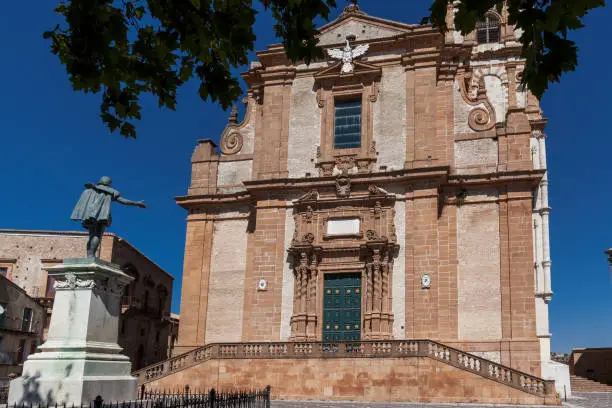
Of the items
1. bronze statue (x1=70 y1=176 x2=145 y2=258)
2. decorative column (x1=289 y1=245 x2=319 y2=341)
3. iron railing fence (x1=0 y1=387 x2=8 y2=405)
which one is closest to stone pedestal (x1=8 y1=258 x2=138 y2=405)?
bronze statue (x1=70 y1=176 x2=145 y2=258)

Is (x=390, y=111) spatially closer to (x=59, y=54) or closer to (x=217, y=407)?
(x=217, y=407)

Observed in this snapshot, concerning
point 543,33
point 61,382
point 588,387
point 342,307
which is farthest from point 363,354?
point 543,33

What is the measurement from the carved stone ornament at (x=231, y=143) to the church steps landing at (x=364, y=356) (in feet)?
30.6

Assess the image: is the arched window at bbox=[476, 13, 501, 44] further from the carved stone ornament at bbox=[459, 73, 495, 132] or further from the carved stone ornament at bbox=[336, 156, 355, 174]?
the carved stone ornament at bbox=[336, 156, 355, 174]

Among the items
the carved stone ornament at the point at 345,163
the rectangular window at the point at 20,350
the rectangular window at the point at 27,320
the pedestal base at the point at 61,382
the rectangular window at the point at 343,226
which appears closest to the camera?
the pedestal base at the point at 61,382

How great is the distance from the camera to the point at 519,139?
79.8 feet

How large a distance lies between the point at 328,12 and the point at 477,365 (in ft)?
55.1

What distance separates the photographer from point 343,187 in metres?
25.2

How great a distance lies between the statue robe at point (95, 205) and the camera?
12383mm

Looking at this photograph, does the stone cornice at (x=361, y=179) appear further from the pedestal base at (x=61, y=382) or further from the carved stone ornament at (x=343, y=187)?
the pedestal base at (x=61, y=382)

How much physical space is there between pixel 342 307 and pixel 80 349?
14.2 metres

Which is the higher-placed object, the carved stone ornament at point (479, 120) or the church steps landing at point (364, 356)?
the carved stone ornament at point (479, 120)

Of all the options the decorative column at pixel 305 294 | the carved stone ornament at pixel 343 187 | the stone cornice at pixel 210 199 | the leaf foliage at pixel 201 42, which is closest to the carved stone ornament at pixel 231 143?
the stone cornice at pixel 210 199

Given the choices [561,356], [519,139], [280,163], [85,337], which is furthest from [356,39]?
[561,356]
